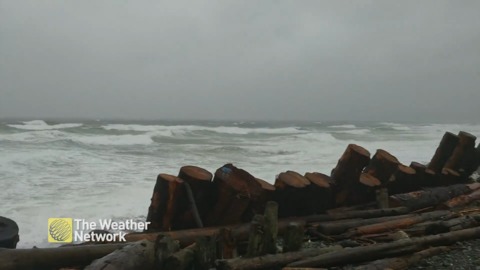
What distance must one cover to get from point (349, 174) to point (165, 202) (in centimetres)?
259

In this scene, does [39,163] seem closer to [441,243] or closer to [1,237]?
[1,237]

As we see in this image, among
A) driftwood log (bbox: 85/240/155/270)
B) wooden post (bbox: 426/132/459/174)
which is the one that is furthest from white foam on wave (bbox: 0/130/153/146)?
driftwood log (bbox: 85/240/155/270)

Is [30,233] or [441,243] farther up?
[441,243]

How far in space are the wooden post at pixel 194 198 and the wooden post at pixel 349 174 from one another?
1969 mm

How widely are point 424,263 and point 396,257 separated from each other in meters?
0.30

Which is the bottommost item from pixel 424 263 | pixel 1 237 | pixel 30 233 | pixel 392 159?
pixel 30 233

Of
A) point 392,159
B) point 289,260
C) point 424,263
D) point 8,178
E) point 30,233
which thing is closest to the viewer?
point 289,260

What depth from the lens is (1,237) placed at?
335cm

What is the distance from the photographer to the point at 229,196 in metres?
4.34

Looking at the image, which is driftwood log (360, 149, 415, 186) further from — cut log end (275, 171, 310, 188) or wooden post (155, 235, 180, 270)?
wooden post (155, 235, 180, 270)

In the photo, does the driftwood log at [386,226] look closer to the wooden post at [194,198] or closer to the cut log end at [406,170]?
the cut log end at [406,170]

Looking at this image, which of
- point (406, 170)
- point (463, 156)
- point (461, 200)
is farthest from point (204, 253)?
point (463, 156)

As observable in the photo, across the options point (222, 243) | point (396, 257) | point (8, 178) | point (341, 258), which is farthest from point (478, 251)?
point (8, 178)

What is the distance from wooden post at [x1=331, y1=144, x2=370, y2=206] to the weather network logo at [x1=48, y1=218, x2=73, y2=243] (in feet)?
12.6
